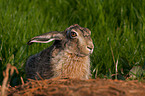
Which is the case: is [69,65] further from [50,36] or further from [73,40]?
[50,36]

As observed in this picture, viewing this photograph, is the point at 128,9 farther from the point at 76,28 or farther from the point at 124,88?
the point at 124,88

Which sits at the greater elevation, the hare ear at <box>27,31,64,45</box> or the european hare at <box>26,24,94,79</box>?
the hare ear at <box>27,31,64,45</box>

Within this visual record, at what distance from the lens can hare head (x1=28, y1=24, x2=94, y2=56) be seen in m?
4.73

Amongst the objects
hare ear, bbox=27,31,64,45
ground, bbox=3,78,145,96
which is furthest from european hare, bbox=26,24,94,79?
ground, bbox=3,78,145,96

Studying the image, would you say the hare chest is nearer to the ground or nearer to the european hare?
the european hare

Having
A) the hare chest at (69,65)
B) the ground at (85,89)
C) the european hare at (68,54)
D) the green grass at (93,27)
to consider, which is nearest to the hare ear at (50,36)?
the european hare at (68,54)

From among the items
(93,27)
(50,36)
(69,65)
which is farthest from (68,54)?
(93,27)

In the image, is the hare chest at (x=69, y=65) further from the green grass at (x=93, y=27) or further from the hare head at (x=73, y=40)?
the green grass at (x=93, y=27)

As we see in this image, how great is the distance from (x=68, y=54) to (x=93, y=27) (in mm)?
1709

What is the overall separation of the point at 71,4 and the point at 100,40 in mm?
3014

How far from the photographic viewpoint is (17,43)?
228 inches

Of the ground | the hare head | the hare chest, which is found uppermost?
the hare head

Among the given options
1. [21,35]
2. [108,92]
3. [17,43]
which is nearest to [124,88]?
[108,92]

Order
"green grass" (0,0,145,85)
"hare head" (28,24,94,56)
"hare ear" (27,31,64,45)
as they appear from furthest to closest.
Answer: "green grass" (0,0,145,85) → "hare ear" (27,31,64,45) → "hare head" (28,24,94,56)
